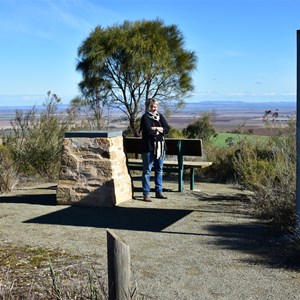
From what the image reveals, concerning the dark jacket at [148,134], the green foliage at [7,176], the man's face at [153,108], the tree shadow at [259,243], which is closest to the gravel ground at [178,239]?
the tree shadow at [259,243]

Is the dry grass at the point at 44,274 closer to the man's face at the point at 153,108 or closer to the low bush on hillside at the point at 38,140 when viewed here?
the man's face at the point at 153,108

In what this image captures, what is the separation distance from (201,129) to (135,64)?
12.2 ft

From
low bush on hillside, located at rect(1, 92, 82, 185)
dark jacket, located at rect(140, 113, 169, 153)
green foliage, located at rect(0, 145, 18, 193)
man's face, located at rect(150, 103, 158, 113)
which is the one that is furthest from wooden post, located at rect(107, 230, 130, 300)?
low bush on hillside, located at rect(1, 92, 82, 185)

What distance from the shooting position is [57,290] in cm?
349

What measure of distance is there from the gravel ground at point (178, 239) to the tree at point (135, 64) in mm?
11848

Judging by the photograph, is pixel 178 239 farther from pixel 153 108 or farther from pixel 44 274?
pixel 153 108

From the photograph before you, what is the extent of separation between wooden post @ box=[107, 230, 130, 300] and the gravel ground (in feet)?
4.43

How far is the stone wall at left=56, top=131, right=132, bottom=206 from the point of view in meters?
8.65

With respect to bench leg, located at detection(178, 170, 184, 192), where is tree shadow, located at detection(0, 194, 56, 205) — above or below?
below

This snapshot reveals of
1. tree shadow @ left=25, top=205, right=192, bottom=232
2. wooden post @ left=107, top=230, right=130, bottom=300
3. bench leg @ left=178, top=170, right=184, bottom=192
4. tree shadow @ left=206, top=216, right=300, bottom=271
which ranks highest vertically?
wooden post @ left=107, top=230, right=130, bottom=300

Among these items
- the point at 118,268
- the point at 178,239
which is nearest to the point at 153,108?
the point at 178,239

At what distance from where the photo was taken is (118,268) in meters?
3.18

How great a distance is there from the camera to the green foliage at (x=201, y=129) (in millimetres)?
21272

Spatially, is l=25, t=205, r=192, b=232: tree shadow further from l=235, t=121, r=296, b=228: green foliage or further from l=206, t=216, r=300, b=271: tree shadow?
l=235, t=121, r=296, b=228: green foliage
